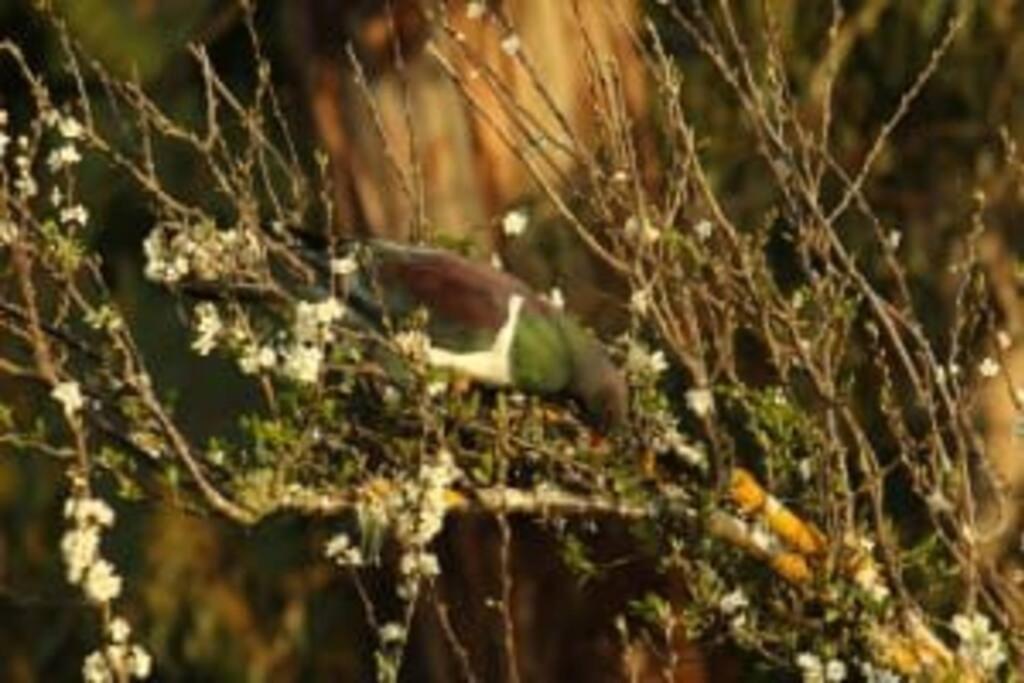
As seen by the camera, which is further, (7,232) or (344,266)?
(344,266)

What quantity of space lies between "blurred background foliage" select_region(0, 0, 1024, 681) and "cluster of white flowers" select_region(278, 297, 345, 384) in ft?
7.39

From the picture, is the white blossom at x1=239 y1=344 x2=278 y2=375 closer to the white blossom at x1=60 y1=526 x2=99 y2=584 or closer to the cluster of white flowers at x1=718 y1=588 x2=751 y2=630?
the white blossom at x1=60 y1=526 x2=99 y2=584

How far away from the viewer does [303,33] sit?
9.11m

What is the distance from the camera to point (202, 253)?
5.38 meters

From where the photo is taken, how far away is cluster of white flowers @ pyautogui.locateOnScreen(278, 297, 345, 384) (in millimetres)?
5223

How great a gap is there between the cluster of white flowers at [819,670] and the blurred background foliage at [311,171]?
2291 millimetres

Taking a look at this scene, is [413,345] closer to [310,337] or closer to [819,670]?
[310,337]

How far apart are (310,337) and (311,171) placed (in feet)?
19.4

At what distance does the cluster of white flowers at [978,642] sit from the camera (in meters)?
5.00

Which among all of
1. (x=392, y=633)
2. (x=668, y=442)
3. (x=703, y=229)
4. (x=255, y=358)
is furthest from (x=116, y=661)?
(x=703, y=229)

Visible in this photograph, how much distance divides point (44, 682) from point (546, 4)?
579cm

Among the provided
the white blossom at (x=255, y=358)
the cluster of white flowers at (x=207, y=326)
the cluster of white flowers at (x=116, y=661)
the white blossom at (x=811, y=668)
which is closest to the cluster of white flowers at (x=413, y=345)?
the white blossom at (x=255, y=358)

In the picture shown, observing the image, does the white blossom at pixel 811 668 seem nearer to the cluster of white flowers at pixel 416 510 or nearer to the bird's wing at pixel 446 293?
the cluster of white flowers at pixel 416 510

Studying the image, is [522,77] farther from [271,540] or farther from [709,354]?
[271,540]
